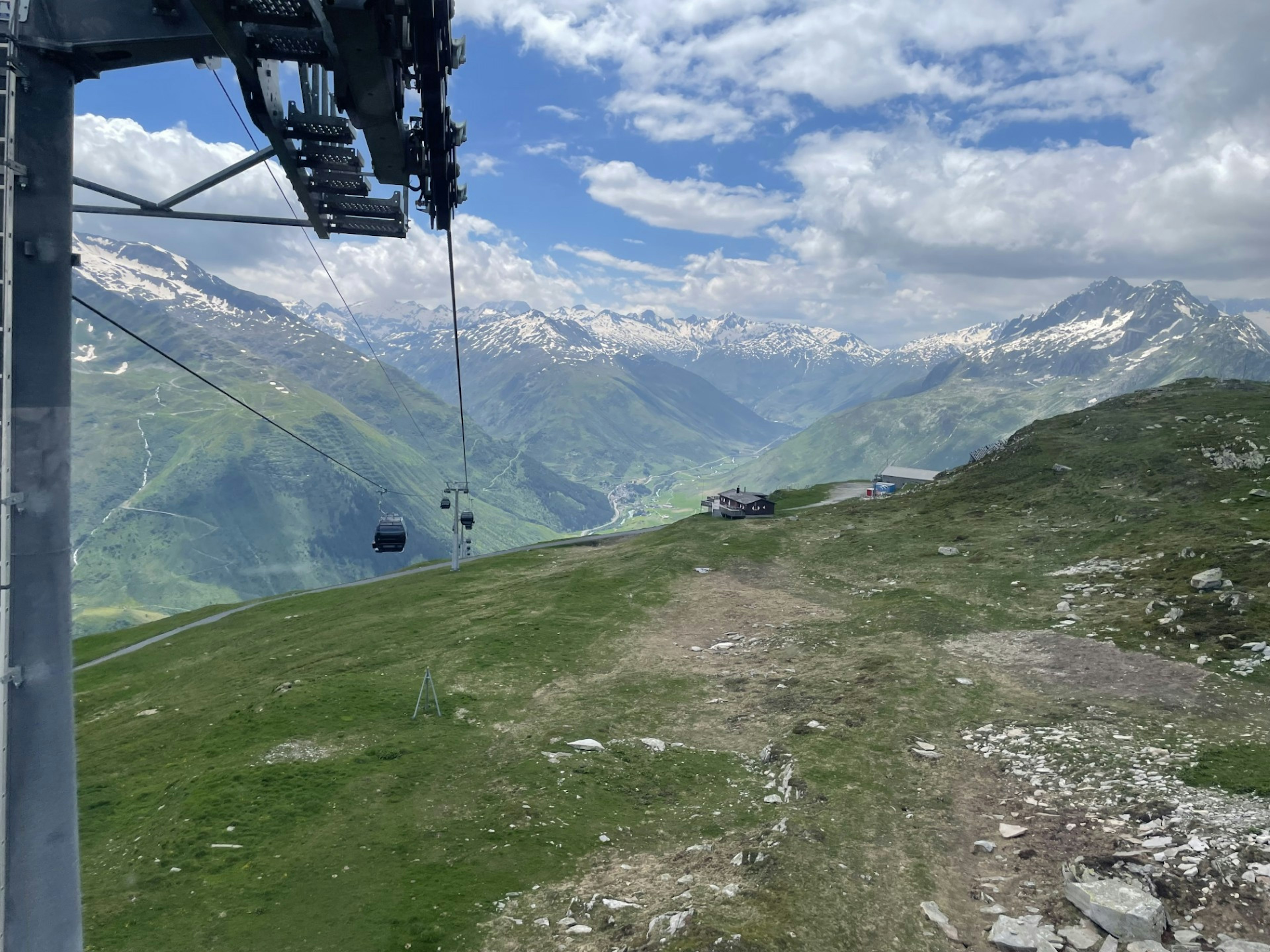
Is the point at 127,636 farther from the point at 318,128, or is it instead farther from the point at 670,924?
the point at 318,128

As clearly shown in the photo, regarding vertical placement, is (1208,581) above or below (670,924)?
above

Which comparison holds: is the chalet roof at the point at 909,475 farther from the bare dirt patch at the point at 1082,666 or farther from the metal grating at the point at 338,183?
the metal grating at the point at 338,183

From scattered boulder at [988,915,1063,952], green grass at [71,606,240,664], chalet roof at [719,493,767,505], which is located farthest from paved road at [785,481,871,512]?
scattered boulder at [988,915,1063,952]

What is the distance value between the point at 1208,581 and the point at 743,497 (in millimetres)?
75762

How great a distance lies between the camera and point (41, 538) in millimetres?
10500

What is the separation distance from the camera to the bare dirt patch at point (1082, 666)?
96.4 feet

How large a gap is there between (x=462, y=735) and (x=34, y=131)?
29.3m

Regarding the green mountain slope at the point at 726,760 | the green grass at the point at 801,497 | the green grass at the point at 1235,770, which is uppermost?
the green grass at the point at 801,497

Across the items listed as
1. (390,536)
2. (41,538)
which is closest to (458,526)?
(390,536)

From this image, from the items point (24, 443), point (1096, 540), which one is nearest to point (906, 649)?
point (1096, 540)

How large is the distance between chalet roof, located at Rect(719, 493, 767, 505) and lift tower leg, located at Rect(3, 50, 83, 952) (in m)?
100

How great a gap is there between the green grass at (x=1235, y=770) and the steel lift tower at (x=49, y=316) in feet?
93.2

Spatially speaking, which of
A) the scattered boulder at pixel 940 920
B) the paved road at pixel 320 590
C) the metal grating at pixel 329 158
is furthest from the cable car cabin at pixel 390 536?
the scattered boulder at pixel 940 920

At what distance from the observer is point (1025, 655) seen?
35.9 meters
